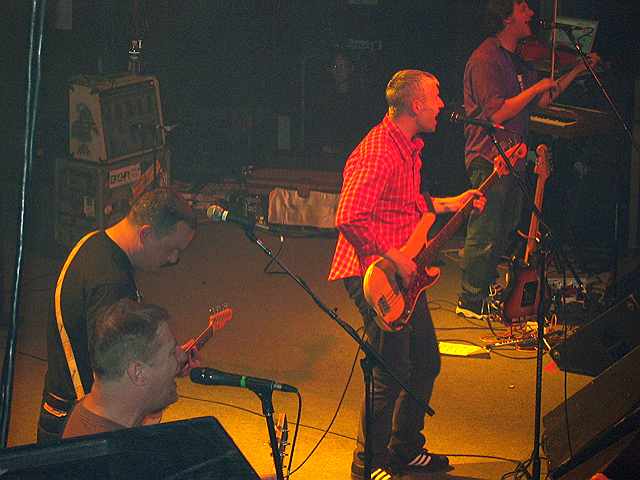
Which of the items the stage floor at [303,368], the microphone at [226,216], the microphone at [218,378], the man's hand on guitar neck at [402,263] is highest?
the microphone at [226,216]

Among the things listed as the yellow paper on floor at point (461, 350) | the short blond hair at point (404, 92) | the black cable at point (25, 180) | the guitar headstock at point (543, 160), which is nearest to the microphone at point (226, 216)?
the short blond hair at point (404, 92)

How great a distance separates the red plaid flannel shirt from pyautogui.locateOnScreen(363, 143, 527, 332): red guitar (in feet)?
0.17

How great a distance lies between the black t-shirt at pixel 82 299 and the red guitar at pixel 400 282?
1415mm

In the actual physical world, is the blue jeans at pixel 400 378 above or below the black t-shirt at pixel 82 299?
below

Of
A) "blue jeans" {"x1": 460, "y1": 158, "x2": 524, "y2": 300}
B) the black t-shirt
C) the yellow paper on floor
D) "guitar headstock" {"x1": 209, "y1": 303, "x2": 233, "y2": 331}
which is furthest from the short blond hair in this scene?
"blue jeans" {"x1": 460, "y1": 158, "x2": 524, "y2": 300}

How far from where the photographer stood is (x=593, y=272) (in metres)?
9.93

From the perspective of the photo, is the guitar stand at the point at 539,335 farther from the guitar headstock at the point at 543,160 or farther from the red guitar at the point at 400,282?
the guitar headstock at the point at 543,160

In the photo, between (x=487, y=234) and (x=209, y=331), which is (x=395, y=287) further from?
(x=487, y=234)

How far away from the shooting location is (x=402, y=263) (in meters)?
5.40

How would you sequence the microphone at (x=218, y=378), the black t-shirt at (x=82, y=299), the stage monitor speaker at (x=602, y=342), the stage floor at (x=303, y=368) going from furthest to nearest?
1. the stage monitor speaker at (x=602, y=342)
2. the stage floor at (x=303, y=368)
3. the black t-shirt at (x=82, y=299)
4. the microphone at (x=218, y=378)

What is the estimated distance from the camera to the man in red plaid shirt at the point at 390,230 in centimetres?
536

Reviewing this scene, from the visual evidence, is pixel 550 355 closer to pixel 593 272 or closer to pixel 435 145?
pixel 593 272

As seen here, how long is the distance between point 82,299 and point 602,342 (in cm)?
372

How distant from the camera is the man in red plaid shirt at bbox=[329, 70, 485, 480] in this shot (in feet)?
17.6
